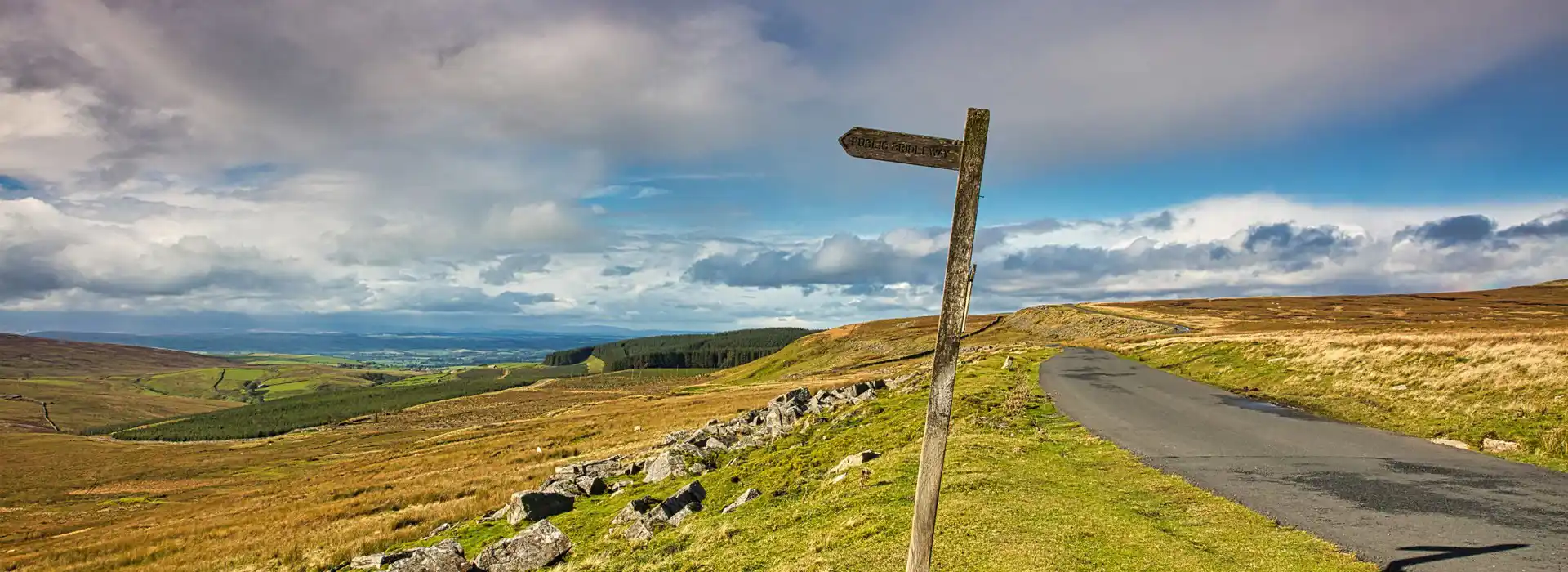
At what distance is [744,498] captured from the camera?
19.3 metres

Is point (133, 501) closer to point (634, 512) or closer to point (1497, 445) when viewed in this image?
point (634, 512)

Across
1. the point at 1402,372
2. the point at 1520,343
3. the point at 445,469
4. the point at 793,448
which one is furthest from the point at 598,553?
the point at 445,469

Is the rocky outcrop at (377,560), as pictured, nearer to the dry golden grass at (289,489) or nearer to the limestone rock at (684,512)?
the dry golden grass at (289,489)

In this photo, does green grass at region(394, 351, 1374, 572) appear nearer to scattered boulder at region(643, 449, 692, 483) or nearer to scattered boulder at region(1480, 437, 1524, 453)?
scattered boulder at region(643, 449, 692, 483)

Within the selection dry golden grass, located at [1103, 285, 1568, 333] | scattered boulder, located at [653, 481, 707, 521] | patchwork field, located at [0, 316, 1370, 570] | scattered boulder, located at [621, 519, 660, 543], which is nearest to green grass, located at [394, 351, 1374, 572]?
patchwork field, located at [0, 316, 1370, 570]

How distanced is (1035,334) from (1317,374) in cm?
9393

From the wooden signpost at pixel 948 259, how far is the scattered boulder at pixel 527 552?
1420 cm

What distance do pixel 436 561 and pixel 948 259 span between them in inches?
749

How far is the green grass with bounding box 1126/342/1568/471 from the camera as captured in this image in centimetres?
2000

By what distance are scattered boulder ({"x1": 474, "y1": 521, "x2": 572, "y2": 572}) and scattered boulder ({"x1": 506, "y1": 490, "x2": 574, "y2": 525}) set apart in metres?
4.77

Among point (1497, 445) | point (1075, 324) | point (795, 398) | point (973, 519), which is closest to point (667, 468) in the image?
point (795, 398)

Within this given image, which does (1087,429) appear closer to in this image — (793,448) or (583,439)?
(793,448)

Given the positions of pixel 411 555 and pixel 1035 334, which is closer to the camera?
pixel 411 555

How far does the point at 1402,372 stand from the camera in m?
29.9
